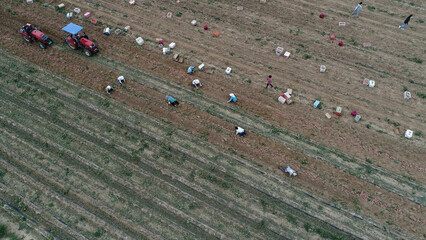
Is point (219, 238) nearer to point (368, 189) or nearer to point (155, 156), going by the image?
point (155, 156)

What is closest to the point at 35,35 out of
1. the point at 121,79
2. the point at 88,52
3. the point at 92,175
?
the point at 88,52

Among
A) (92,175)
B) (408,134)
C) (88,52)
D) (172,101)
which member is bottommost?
(92,175)

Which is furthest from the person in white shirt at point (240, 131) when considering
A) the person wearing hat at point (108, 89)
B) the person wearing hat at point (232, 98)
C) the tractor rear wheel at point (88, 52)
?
the tractor rear wheel at point (88, 52)

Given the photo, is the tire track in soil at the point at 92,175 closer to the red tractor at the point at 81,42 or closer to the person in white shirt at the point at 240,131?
the person in white shirt at the point at 240,131

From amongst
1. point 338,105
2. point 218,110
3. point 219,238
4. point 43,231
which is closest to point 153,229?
point 219,238

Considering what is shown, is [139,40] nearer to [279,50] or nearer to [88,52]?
[88,52]

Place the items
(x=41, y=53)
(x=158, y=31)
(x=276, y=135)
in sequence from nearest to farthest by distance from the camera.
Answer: (x=276, y=135), (x=41, y=53), (x=158, y=31)
